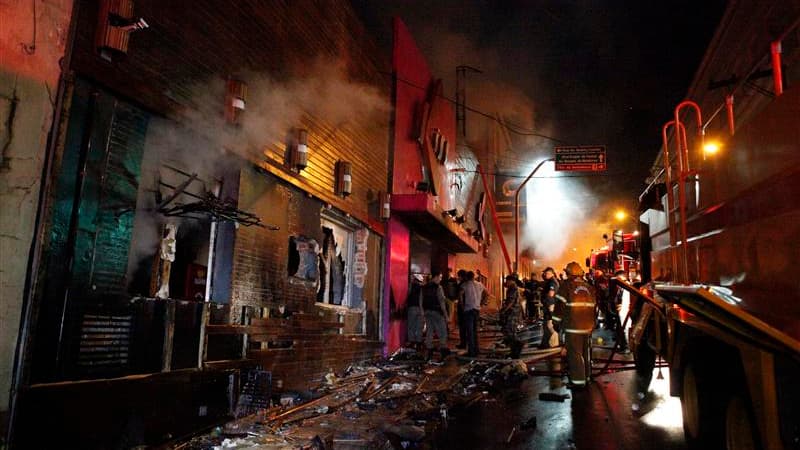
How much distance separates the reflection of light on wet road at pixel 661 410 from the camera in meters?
5.61

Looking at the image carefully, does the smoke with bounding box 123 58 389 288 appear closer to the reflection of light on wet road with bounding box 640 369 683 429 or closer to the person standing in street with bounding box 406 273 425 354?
the person standing in street with bounding box 406 273 425 354

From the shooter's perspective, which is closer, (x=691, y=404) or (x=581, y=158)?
(x=691, y=404)

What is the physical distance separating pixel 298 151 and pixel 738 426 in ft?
21.4

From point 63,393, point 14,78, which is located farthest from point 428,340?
point 14,78

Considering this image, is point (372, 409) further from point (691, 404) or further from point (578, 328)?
point (691, 404)

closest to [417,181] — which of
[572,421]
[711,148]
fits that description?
[572,421]

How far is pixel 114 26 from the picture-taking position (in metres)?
4.41

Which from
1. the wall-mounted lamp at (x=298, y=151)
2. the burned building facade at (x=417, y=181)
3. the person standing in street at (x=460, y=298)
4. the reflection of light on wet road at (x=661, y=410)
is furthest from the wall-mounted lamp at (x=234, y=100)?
the person standing in street at (x=460, y=298)

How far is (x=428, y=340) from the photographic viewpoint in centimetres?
1207

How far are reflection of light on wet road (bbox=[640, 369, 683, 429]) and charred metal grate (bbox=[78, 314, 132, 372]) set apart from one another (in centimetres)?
559

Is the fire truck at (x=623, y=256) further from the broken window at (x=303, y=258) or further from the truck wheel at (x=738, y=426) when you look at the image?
the broken window at (x=303, y=258)

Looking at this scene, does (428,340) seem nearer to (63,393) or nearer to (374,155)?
(374,155)

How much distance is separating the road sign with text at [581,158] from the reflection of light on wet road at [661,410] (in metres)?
13.8

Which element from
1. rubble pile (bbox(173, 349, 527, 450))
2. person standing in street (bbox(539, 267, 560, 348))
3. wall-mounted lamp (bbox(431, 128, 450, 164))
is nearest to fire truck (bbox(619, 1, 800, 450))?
rubble pile (bbox(173, 349, 527, 450))
